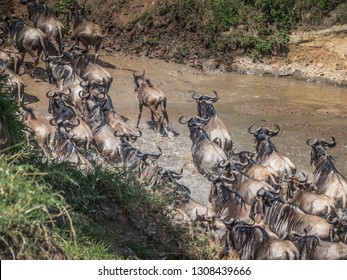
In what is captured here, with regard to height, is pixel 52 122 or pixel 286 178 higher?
pixel 286 178

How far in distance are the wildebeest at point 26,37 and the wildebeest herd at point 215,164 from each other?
0.07 feet

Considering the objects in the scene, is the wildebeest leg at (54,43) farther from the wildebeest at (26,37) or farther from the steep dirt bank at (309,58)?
the steep dirt bank at (309,58)

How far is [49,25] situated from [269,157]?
25.9 ft

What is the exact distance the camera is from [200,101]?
16109mm

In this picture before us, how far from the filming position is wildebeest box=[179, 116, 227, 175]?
557 inches

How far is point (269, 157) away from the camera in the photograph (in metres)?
14.1

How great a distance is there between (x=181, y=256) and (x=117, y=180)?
1054 millimetres

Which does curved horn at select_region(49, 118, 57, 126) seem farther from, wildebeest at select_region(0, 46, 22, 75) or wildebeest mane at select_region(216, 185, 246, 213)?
wildebeest mane at select_region(216, 185, 246, 213)

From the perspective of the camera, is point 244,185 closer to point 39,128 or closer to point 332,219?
point 332,219

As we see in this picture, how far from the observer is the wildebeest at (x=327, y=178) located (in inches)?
518

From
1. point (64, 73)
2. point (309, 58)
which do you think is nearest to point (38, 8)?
point (64, 73)

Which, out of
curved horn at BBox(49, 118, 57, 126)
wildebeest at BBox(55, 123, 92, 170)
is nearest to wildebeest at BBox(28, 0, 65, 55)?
curved horn at BBox(49, 118, 57, 126)
